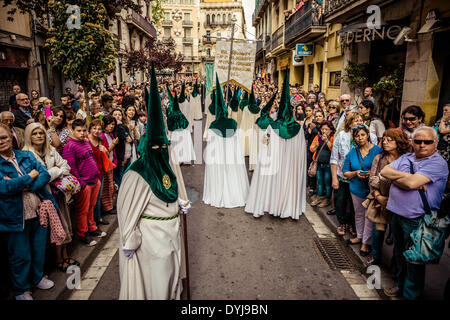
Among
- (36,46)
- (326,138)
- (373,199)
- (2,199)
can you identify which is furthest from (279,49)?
(2,199)

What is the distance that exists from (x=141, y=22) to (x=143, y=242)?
31.6m

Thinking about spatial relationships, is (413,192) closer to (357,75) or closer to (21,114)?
(21,114)

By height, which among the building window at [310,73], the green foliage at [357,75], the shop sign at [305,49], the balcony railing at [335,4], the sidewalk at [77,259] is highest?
the balcony railing at [335,4]

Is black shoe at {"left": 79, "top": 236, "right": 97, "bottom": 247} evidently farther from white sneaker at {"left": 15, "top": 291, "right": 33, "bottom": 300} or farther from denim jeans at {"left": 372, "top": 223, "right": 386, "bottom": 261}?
denim jeans at {"left": 372, "top": 223, "right": 386, "bottom": 261}

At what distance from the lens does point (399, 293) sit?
335 centimetres

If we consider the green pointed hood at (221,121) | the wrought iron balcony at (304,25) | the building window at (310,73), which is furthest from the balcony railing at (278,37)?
the green pointed hood at (221,121)

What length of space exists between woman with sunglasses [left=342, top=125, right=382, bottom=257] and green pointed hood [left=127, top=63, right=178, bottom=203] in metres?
2.68

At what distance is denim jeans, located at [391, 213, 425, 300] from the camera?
3.08 metres

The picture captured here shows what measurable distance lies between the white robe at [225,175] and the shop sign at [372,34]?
5.97 meters

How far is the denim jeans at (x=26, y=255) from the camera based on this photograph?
10.5 ft

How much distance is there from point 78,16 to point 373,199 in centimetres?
765

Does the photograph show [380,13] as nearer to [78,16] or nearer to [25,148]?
[78,16]

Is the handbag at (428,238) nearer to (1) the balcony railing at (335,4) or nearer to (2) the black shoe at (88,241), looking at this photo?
(2) the black shoe at (88,241)
